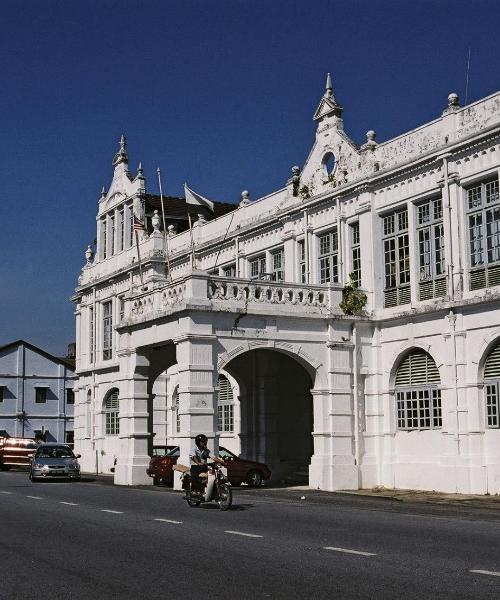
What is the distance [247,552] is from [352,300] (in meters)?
16.6

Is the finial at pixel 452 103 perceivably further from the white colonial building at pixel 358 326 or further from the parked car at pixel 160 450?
the parked car at pixel 160 450

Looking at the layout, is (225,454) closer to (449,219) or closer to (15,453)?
(449,219)

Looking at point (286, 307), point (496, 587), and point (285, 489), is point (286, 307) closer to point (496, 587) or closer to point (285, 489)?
point (285, 489)

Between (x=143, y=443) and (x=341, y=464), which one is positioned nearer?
(x=341, y=464)

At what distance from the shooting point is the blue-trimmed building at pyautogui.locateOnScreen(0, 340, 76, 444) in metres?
72.4

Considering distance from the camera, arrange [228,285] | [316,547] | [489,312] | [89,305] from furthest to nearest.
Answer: [89,305], [228,285], [489,312], [316,547]

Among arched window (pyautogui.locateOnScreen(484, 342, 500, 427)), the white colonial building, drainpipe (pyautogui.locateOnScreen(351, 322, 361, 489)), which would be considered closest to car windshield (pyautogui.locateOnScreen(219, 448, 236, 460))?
the white colonial building

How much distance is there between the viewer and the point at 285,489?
2733 cm

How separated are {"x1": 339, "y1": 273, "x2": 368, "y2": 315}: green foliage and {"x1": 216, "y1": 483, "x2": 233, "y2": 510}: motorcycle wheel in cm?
942

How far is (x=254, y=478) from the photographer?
29.3 meters

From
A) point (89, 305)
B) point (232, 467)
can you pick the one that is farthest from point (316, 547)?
point (89, 305)

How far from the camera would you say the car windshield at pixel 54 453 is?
34.1m

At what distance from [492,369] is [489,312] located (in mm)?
1497


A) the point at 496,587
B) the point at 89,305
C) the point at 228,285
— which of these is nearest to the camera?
the point at 496,587
